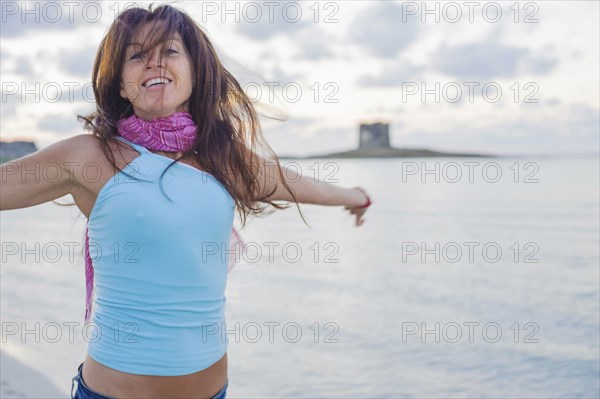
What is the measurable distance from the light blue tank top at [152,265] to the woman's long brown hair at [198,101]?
0.09m

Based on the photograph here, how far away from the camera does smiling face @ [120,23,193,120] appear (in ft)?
5.74

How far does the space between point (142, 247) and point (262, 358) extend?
5.06m

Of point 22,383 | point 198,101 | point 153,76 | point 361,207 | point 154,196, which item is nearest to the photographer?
point 154,196

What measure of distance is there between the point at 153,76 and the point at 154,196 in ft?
1.02

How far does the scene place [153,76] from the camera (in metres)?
1.75

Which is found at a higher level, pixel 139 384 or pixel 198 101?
pixel 198 101

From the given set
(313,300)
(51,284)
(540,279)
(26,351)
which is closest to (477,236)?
(540,279)

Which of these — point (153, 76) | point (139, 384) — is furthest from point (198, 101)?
point (139, 384)

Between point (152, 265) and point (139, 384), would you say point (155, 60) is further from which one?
point (139, 384)

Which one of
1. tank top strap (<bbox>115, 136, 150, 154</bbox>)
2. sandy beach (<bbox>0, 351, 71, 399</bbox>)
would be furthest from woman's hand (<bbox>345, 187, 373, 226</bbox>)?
sandy beach (<bbox>0, 351, 71, 399</bbox>)

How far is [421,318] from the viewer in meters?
9.04

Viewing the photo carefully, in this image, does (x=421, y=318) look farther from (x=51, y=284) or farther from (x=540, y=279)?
(x=51, y=284)

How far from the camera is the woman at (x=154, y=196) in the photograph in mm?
1624

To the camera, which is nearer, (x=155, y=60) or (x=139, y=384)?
(x=139, y=384)
